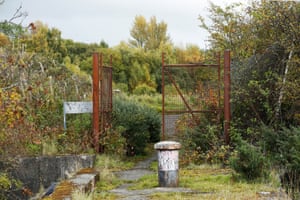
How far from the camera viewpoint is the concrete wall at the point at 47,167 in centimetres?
1342

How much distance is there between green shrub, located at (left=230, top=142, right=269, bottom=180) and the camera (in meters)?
10.6

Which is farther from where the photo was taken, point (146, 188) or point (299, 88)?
point (299, 88)

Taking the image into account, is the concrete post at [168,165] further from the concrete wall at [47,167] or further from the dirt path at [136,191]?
the concrete wall at [47,167]

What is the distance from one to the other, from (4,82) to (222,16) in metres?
9.08

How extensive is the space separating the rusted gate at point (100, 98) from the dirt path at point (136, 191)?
131 centimetres

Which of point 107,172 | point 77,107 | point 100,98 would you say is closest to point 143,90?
point 100,98

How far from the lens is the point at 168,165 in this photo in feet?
35.3

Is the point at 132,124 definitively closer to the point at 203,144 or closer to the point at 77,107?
the point at 77,107

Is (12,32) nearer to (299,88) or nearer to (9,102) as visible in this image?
(9,102)

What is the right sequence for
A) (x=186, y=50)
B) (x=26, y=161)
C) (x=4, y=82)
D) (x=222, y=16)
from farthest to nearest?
1. (x=186, y=50)
2. (x=222, y=16)
3. (x=4, y=82)
4. (x=26, y=161)

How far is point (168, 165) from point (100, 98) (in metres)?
4.86

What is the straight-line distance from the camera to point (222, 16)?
20.3 meters

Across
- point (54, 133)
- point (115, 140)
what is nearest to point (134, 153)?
point (115, 140)

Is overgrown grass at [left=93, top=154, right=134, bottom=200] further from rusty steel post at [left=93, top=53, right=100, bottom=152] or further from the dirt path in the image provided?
rusty steel post at [left=93, top=53, right=100, bottom=152]
